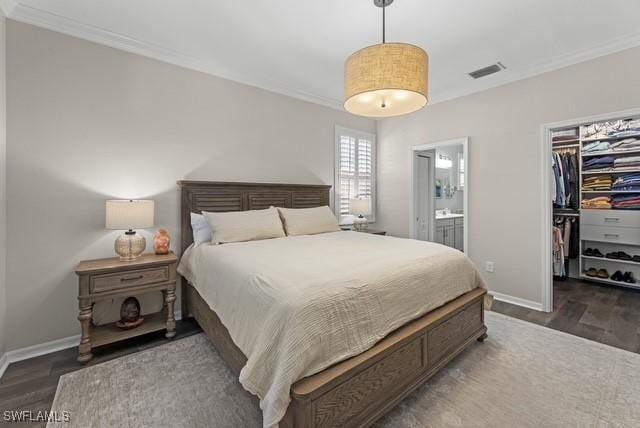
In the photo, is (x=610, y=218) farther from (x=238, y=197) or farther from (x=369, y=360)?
(x=238, y=197)

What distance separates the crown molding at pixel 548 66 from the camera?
259 cm

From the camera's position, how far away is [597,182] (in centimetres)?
403

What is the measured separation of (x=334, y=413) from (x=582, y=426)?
141cm

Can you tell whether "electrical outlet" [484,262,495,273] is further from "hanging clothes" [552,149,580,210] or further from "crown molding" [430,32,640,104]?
"crown molding" [430,32,640,104]

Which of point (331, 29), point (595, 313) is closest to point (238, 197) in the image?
point (331, 29)

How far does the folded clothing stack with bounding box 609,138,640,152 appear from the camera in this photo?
369 centimetres

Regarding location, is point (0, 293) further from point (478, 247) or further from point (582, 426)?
point (478, 247)

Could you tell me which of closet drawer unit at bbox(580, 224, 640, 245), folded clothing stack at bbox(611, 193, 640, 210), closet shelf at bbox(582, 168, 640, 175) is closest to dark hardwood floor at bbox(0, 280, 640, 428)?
closet drawer unit at bbox(580, 224, 640, 245)

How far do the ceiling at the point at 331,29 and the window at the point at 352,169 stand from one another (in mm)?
1406

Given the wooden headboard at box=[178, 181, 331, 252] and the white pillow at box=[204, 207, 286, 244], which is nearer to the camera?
the white pillow at box=[204, 207, 286, 244]

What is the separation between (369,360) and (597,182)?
186 inches

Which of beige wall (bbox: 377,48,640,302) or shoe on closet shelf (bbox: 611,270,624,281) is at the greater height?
beige wall (bbox: 377,48,640,302)

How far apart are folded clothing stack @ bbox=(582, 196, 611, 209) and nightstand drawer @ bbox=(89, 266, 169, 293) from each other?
18.3 feet

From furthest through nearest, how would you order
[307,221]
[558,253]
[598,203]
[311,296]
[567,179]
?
[567,179], [558,253], [598,203], [307,221], [311,296]
